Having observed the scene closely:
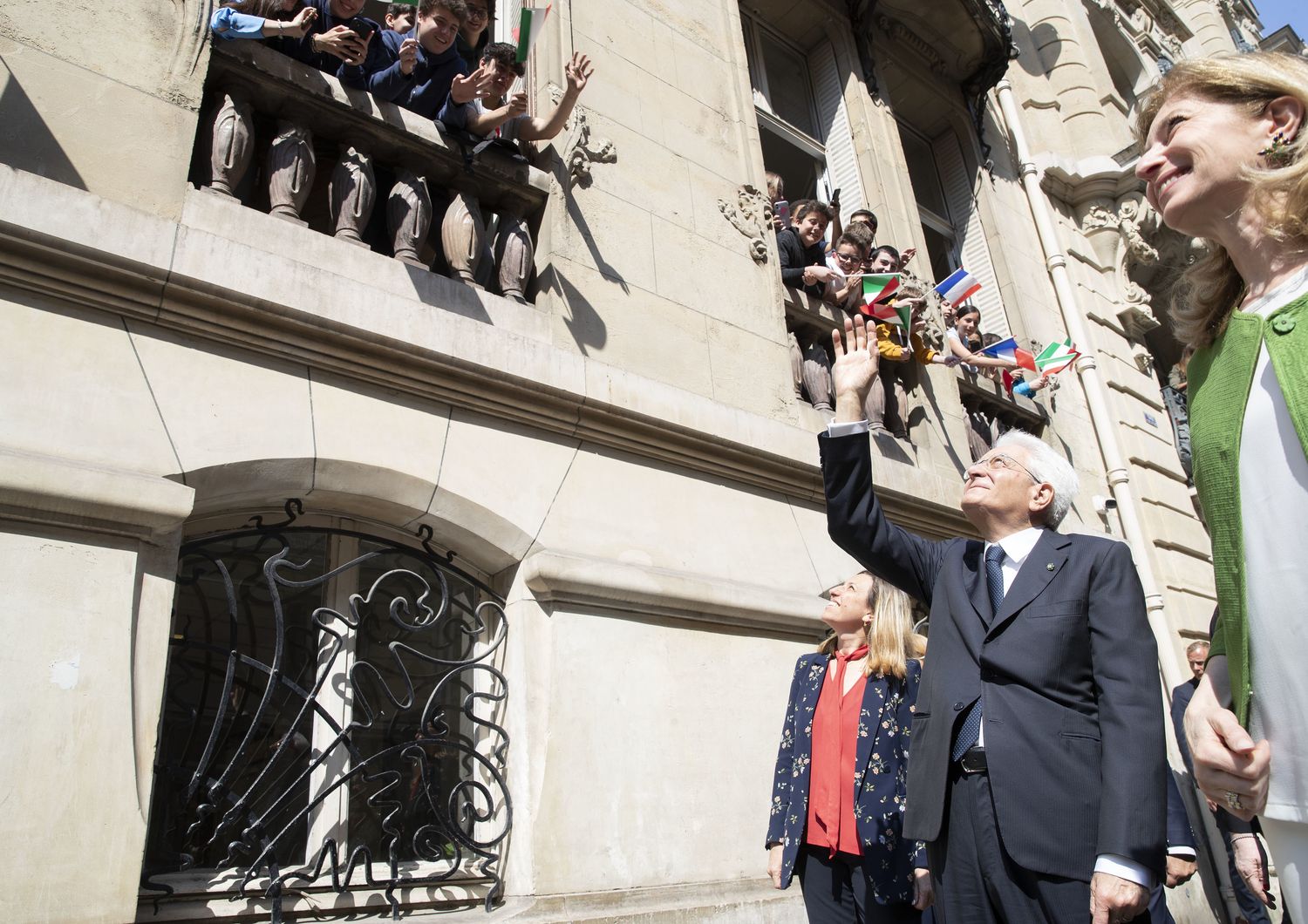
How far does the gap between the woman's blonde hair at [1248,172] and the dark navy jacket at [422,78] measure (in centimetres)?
310

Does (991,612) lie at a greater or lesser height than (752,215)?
lesser

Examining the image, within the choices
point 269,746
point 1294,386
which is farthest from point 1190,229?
point 269,746

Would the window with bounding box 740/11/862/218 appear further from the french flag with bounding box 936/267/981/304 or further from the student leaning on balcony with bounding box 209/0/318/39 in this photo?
the student leaning on balcony with bounding box 209/0/318/39

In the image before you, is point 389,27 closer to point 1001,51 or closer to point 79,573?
point 79,573

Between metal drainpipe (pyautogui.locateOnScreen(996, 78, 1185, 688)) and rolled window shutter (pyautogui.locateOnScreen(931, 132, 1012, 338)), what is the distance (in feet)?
2.86

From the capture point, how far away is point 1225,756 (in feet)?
4.73

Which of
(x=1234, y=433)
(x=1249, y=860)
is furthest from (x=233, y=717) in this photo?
(x=1249, y=860)

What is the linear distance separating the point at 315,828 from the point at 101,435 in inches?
57.0

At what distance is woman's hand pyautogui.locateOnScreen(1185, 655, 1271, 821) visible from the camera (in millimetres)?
1411

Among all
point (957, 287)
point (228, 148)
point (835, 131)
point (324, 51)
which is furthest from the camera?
point (835, 131)

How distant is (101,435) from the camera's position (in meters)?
2.82

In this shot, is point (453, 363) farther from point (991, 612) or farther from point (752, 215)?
point (752, 215)

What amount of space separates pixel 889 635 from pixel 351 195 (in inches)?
108

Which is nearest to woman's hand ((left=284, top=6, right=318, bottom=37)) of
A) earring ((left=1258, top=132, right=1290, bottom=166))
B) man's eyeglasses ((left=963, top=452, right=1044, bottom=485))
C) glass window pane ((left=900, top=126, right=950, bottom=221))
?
man's eyeglasses ((left=963, top=452, right=1044, bottom=485))
